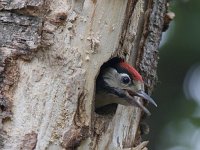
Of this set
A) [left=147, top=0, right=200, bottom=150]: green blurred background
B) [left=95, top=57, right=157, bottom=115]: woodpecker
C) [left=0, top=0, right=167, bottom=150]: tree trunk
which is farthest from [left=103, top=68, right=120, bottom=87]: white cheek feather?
[left=147, top=0, right=200, bottom=150]: green blurred background

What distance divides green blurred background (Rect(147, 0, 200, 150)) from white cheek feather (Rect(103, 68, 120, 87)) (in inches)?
61.2

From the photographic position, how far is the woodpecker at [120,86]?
3617 mm

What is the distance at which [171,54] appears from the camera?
5.66 meters

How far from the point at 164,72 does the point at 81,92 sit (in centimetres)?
268

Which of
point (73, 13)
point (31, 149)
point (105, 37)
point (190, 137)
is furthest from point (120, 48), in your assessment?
point (190, 137)

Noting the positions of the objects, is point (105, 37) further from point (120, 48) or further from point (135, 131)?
point (135, 131)

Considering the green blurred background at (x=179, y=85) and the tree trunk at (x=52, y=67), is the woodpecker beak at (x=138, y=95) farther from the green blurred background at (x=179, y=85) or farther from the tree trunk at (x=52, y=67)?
the green blurred background at (x=179, y=85)

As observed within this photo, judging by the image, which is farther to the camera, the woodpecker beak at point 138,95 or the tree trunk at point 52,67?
the woodpecker beak at point 138,95

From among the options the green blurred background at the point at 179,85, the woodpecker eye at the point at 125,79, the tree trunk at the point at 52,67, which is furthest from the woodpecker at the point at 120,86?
the green blurred background at the point at 179,85

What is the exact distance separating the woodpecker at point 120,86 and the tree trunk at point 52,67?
28 centimetres

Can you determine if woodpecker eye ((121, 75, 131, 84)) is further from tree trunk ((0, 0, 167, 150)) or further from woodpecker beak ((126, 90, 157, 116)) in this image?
tree trunk ((0, 0, 167, 150))

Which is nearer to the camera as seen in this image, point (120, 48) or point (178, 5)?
point (120, 48)

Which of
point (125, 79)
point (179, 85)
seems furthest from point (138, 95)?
point (179, 85)

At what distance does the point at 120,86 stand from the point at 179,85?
207 centimetres
